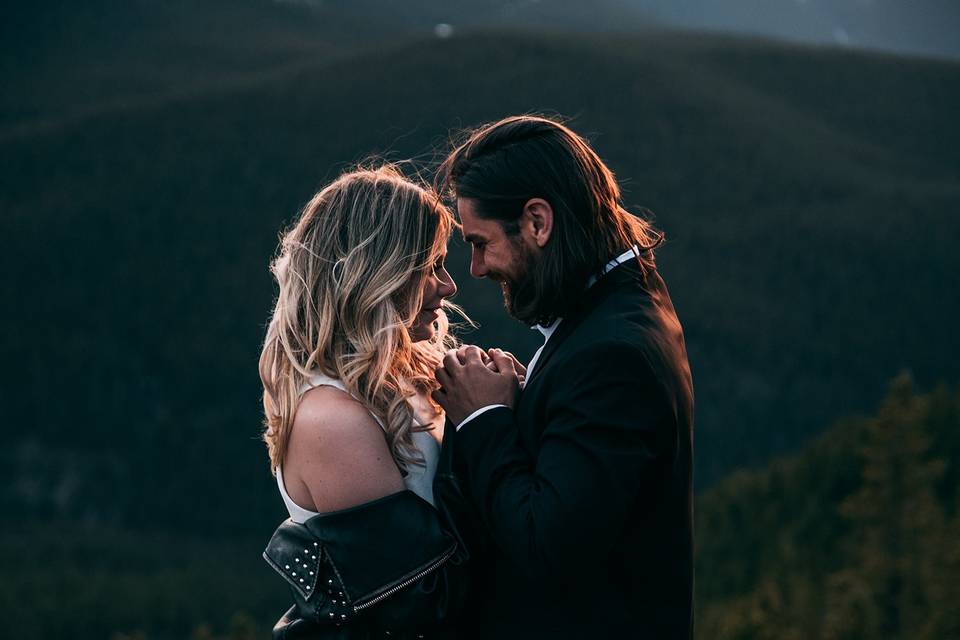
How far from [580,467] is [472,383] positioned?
425 mm

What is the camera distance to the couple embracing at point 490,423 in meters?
2.43

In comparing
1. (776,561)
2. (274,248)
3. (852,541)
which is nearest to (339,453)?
(852,541)

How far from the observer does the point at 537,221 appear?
265 centimetres

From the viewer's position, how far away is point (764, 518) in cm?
3172

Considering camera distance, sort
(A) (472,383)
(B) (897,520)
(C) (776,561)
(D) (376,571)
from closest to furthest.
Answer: (D) (376,571)
(A) (472,383)
(B) (897,520)
(C) (776,561)

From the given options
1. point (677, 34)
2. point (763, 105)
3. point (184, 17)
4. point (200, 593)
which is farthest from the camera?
point (184, 17)

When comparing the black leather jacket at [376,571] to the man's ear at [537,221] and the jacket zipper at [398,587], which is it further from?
the man's ear at [537,221]

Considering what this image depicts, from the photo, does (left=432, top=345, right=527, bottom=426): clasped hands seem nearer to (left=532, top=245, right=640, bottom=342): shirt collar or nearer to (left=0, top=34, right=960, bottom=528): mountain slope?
(left=532, top=245, right=640, bottom=342): shirt collar

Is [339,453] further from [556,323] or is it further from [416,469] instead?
[556,323]

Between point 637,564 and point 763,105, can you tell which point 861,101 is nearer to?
point 763,105

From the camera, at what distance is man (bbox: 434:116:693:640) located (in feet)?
7.87

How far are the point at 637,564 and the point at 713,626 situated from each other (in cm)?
2023

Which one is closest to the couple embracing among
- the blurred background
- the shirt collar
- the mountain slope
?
the shirt collar

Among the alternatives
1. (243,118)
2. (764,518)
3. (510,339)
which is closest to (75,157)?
(243,118)
